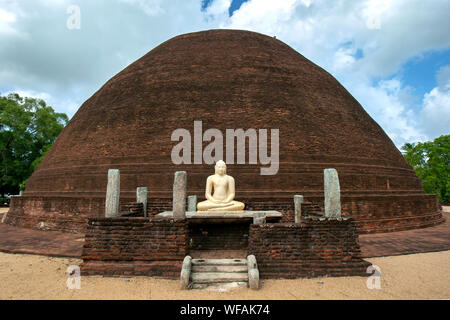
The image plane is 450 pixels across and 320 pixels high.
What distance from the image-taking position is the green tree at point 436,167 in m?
22.4

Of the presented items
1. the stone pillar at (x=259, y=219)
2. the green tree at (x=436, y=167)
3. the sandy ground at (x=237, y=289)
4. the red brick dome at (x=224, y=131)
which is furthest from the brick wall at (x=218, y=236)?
the green tree at (x=436, y=167)

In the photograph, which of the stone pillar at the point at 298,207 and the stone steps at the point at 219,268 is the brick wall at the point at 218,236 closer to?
the stone steps at the point at 219,268

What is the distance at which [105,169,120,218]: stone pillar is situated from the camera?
4.88 metres

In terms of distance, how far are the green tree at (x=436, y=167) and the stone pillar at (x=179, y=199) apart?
981 inches

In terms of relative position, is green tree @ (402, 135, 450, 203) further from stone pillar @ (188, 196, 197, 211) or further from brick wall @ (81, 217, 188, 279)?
brick wall @ (81, 217, 188, 279)

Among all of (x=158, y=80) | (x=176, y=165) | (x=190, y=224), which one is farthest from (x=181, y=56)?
(x=190, y=224)

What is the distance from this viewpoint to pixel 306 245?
4.36 m

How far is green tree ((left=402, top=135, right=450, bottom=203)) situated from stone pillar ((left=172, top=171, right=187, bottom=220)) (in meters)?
24.9

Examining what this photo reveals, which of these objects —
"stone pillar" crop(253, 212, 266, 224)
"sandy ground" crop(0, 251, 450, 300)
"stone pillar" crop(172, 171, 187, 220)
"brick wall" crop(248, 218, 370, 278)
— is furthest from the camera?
"stone pillar" crop(253, 212, 266, 224)

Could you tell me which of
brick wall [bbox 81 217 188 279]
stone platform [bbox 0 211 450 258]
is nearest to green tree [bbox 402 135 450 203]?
stone platform [bbox 0 211 450 258]
